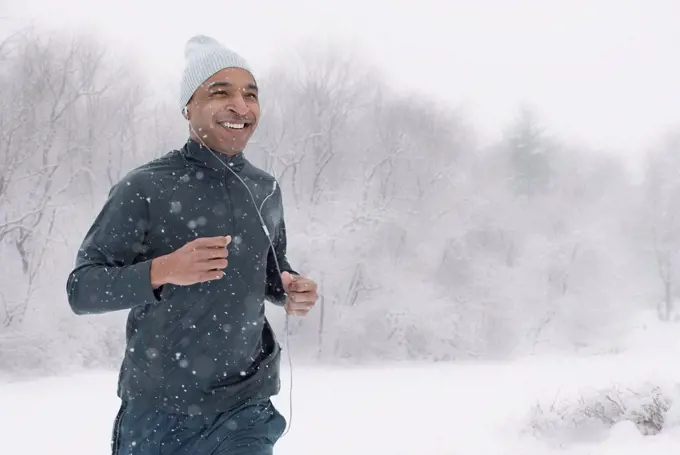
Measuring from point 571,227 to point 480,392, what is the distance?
21386mm

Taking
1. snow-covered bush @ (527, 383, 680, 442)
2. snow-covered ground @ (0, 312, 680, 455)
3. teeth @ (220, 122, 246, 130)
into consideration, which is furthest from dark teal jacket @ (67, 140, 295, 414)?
snow-covered bush @ (527, 383, 680, 442)

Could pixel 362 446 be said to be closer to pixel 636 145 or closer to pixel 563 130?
pixel 563 130

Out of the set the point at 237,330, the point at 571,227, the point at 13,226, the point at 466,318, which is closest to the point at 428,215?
the point at 466,318

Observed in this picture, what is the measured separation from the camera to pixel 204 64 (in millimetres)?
2158

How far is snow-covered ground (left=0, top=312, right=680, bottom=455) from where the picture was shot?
5.39m

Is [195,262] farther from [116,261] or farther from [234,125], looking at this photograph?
[234,125]

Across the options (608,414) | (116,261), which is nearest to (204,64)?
(116,261)

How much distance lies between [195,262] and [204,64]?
86 centimetres

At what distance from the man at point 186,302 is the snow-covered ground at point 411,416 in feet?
12.2

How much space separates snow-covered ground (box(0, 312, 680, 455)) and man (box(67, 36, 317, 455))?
373cm

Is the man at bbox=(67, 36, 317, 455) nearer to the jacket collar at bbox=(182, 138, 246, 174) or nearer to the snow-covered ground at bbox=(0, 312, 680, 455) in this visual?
the jacket collar at bbox=(182, 138, 246, 174)

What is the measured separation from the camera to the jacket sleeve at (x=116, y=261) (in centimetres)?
170

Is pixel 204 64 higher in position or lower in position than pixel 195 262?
higher

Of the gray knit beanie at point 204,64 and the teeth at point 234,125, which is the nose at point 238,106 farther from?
the gray knit beanie at point 204,64
